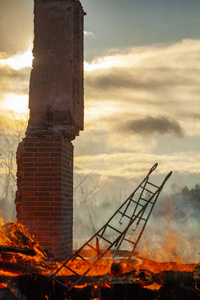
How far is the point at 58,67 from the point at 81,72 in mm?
474

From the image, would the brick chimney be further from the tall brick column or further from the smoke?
the smoke

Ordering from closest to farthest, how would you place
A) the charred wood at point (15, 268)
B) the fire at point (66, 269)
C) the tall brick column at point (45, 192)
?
the fire at point (66, 269), the charred wood at point (15, 268), the tall brick column at point (45, 192)

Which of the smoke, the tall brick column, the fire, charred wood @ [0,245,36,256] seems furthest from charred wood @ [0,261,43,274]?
the smoke

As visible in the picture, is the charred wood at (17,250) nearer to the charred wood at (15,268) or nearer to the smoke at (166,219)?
the charred wood at (15,268)

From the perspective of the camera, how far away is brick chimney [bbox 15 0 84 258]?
699 centimetres

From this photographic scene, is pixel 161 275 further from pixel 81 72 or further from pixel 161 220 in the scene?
pixel 161 220

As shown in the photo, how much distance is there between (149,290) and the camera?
542cm

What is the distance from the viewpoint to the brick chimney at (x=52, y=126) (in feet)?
22.9

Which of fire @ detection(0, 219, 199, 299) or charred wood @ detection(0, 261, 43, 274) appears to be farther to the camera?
charred wood @ detection(0, 261, 43, 274)

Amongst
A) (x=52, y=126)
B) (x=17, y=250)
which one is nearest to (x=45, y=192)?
(x=52, y=126)

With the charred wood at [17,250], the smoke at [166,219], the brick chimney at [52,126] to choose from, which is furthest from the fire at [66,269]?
the smoke at [166,219]

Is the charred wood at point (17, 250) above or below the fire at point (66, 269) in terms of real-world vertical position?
above

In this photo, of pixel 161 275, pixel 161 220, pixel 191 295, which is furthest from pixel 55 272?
pixel 161 220

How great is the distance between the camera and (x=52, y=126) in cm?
732
